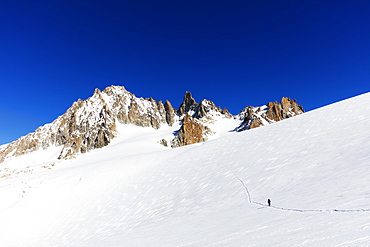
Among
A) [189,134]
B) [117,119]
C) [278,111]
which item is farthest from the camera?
[117,119]

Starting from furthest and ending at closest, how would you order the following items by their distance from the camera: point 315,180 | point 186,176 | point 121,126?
point 121,126
point 186,176
point 315,180

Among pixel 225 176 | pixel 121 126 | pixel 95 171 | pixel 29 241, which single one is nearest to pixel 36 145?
pixel 121 126

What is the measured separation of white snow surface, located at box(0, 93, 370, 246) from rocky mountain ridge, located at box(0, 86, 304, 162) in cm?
6784

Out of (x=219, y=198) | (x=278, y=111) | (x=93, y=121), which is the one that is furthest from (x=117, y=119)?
(x=219, y=198)

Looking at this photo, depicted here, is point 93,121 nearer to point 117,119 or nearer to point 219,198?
point 117,119

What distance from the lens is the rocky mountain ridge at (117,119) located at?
3912 inches

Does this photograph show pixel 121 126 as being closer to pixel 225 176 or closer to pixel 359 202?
pixel 225 176

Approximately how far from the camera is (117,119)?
117 m

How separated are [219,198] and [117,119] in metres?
116

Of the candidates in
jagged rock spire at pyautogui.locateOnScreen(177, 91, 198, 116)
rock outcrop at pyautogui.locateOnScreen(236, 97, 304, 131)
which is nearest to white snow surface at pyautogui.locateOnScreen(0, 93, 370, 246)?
rock outcrop at pyautogui.locateOnScreen(236, 97, 304, 131)

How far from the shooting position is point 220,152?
18703mm

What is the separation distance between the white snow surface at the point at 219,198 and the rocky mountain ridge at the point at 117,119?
223 ft

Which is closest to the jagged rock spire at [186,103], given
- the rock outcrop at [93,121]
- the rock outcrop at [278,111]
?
the rock outcrop at [93,121]

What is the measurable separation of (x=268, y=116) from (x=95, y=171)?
3806 inches
